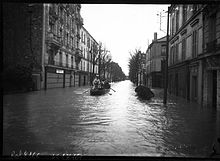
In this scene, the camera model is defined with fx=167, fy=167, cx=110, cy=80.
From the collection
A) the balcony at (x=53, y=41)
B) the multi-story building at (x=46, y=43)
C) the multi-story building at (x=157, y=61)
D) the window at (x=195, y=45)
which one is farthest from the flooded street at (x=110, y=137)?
the multi-story building at (x=157, y=61)

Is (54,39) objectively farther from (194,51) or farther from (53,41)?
(194,51)

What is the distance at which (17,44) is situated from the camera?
1759 centimetres

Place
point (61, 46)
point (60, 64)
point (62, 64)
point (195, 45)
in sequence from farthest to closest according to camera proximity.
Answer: point (62, 64), point (60, 64), point (61, 46), point (195, 45)

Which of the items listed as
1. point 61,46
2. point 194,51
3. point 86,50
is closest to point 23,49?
point 61,46

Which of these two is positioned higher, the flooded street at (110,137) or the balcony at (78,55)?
the balcony at (78,55)

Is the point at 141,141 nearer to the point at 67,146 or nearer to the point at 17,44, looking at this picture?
the point at 67,146

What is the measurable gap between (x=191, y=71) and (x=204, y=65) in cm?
246

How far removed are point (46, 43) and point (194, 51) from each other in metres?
18.0

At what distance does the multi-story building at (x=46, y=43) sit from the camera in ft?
54.8

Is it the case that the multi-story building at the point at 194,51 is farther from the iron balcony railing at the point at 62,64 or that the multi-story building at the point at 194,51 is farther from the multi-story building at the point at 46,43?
the iron balcony railing at the point at 62,64

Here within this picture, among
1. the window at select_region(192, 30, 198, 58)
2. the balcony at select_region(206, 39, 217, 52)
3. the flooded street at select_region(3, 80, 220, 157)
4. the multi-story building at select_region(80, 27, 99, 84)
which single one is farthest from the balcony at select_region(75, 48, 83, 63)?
the flooded street at select_region(3, 80, 220, 157)

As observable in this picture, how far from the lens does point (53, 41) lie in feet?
76.2

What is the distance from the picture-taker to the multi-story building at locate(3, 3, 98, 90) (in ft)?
54.8

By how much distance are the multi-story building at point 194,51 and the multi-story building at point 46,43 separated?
9.68 metres
